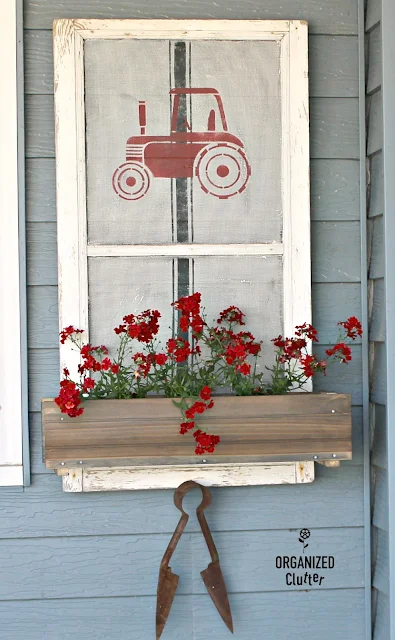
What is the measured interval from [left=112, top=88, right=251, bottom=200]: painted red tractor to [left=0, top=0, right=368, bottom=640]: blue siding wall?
0.19m

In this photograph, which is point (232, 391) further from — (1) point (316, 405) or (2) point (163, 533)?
(2) point (163, 533)

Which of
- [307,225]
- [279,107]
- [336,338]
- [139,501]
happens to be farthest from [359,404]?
[279,107]

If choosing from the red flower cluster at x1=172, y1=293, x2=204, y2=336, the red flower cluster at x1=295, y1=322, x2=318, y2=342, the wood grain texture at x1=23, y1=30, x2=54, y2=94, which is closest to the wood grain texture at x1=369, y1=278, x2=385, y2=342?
the red flower cluster at x1=295, y1=322, x2=318, y2=342

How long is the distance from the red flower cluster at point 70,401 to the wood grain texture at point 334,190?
0.76 metres

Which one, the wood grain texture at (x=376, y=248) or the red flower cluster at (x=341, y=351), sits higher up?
the wood grain texture at (x=376, y=248)

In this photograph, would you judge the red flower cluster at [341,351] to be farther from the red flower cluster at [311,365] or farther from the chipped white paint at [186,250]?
the chipped white paint at [186,250]

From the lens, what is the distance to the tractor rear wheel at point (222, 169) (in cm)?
201

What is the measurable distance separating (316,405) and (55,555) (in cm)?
74

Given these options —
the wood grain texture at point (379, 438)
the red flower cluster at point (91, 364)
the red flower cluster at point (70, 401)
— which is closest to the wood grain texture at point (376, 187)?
the wood grain texture at point (379, 438)

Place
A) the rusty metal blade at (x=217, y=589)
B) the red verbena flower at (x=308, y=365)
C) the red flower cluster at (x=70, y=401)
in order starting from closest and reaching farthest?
the red flower cluster at (x=70, y=401) → the red verbena flower at (x=308, y=365) → the rusty metal blade at (x=217, y=589)

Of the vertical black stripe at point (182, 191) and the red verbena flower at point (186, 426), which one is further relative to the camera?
the vertical black stripe at point (182, 191)

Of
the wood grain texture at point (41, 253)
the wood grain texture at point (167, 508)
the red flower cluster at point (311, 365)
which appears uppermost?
the wood grain texture at point (41, 253)

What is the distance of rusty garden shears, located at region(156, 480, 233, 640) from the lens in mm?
1972

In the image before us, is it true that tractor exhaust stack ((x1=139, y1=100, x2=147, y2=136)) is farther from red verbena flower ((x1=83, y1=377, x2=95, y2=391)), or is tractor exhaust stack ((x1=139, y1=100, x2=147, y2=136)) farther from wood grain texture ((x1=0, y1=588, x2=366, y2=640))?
wood grain texture ((x1=0, y1=588, x2=366, y2=640))
